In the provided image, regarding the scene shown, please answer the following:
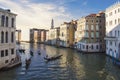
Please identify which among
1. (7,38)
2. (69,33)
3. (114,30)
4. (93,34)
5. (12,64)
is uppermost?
(69,33)

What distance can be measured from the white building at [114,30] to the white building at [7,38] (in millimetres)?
22626

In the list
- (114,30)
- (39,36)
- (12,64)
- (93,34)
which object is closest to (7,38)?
(12,64)

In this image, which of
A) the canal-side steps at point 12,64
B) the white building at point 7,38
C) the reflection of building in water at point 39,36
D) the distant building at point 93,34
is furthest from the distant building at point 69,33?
the reflection of building in water at point 39,36

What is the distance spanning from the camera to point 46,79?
2805 centimetres

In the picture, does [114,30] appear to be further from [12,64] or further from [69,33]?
[69,33]

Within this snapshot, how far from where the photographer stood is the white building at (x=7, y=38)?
3177 cm

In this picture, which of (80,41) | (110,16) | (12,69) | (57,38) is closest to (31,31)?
(57,38)

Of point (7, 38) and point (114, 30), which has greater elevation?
point (114, 30)

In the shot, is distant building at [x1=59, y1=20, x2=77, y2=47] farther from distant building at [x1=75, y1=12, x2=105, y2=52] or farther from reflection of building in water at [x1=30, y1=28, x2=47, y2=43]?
reflection of building in water at [x1=30, y1=28, x2=47, y2=43]

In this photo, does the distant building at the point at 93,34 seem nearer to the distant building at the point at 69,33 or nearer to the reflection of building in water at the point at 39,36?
the distant building at the point at 69,33

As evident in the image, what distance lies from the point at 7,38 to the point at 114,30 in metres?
26.4

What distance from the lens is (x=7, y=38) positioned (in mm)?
33969

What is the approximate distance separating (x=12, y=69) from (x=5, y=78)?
18.7 ft

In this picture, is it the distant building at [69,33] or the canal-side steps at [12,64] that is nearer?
the canal-side steps at [12,64]
